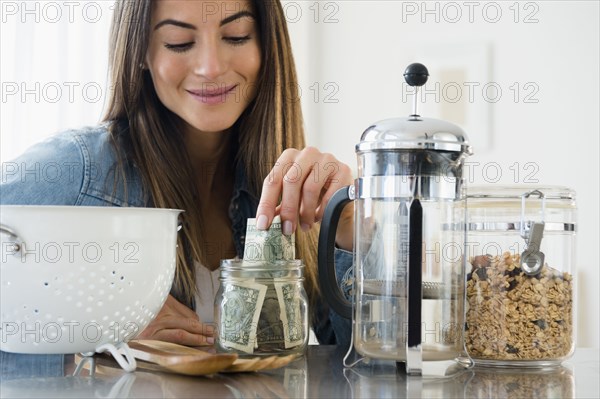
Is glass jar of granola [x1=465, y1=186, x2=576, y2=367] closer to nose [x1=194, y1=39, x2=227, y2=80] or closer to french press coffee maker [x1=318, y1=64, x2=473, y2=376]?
french press coffee maker [x1=318, y1=64, x2=473, y2=376]

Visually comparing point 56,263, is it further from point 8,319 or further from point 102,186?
point 102,186

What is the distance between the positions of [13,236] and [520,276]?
0.49 metres

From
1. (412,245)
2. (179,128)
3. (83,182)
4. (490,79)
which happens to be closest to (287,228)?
(412,245)

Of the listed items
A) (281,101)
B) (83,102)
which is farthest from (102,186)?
(83,102)

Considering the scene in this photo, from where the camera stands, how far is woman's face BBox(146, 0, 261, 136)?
130cm

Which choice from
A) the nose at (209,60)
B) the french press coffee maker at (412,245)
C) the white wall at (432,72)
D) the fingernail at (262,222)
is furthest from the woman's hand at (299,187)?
the white wall at (432,72)

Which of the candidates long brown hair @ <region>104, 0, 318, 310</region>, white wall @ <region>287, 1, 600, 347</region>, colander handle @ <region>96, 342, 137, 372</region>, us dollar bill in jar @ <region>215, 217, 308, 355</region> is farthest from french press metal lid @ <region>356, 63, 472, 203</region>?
white wall @ <region>287, 1, 600, 347</region>

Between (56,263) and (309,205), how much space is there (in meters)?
0.36

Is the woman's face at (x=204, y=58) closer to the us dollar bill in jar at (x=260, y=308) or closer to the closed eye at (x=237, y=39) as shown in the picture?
the closed eye at (x=237, y=39)

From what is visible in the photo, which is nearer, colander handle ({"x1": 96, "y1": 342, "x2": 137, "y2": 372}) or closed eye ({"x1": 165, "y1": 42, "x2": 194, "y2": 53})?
colander handle ({"x1": 96, "y1": 342, "x2": 137, "y2": 372})

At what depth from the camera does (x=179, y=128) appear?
1.46 m

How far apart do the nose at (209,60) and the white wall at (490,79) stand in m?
1.42

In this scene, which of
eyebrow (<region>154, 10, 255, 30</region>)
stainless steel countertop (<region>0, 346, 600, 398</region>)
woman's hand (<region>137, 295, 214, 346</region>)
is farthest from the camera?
eyebrow (<region>154, 10, 255, 30</region>)

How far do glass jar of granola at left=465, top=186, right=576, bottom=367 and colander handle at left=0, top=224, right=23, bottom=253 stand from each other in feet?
1.44
